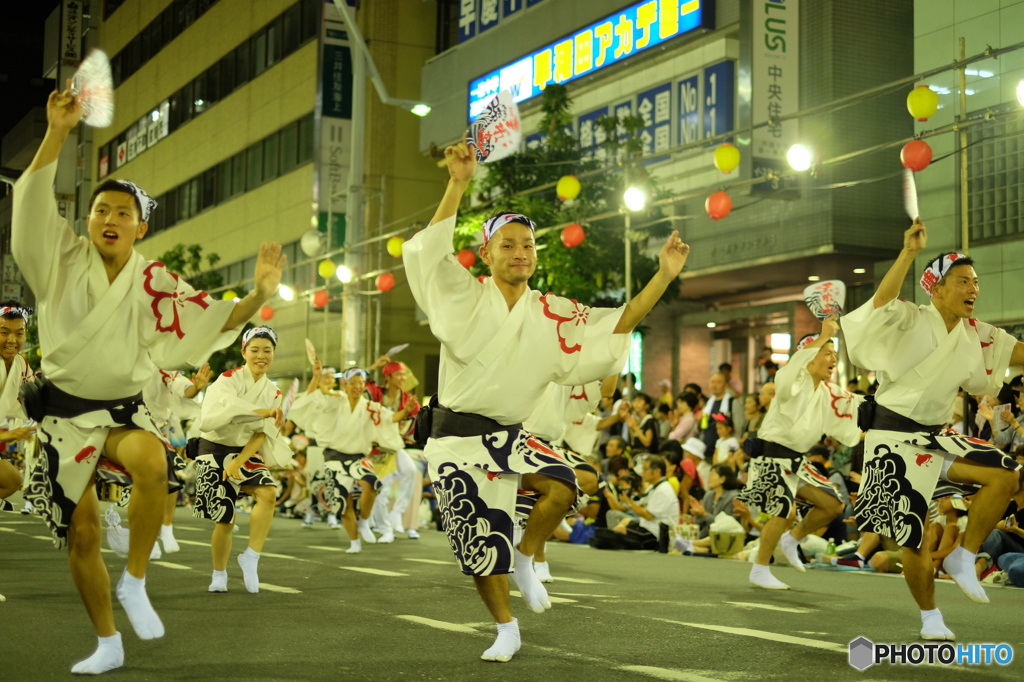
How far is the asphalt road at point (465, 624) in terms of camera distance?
16.0 ft

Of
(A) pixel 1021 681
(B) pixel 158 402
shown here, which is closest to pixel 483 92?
(B) pixel 158 402

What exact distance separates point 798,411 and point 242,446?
398cm

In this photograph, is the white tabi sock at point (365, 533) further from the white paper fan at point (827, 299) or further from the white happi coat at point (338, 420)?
the white paper fan at point (827, 299)

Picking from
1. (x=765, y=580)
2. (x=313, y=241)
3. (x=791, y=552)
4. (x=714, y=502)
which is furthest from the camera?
(x=313, y=241)

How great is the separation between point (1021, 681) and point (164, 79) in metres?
35.9

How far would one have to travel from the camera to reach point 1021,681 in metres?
4.60

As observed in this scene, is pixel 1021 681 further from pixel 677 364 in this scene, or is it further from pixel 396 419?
pixel 677 364

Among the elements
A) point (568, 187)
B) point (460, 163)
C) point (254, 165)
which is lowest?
point (460, 163)

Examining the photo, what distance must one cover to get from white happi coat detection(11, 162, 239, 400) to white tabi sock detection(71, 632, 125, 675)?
3.12ft

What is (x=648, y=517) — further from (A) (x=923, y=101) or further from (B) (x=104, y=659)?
(B) (x=104, y=659)

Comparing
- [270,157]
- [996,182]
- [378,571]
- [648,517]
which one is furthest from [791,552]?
[270,157]

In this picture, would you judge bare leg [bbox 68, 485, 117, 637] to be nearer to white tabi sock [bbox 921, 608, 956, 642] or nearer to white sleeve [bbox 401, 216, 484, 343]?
white sleeve [bbox 401, 216, 484, 343]

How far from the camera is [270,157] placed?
2961 cm

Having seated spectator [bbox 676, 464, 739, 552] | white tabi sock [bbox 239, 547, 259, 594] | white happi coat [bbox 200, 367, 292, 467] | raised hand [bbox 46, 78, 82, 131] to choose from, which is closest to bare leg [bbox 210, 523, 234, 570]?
white tabi sock [bbox 239, 547, 259, 594]
